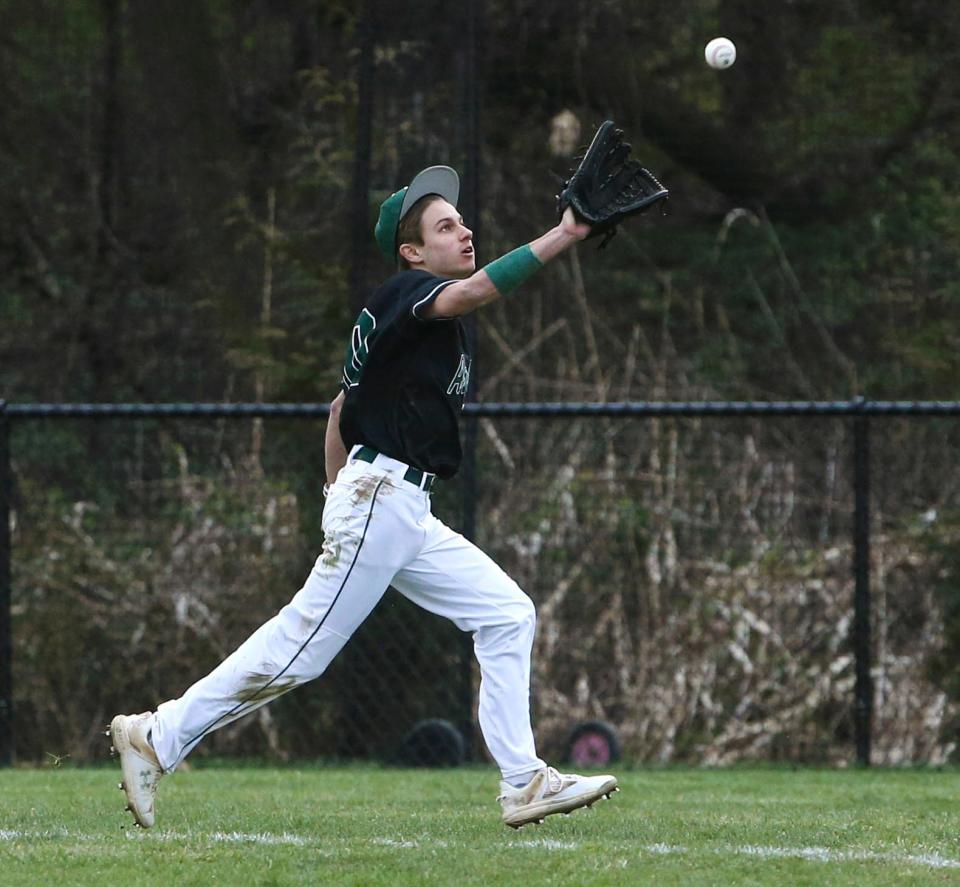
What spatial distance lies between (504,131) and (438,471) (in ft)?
26.4

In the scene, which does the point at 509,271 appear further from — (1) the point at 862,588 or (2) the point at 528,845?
(1) the point at 862,588

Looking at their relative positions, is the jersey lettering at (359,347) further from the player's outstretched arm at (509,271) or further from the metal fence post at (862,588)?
the metal fence post at (862,588)

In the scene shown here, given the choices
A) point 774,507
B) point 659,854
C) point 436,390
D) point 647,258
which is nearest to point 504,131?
point 647,258

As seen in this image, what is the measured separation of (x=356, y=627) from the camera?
500 centimetres

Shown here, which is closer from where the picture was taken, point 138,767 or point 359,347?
point 138,767

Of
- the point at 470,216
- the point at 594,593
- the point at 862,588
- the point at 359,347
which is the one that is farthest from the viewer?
the point at 594,593

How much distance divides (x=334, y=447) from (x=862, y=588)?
11.2ft

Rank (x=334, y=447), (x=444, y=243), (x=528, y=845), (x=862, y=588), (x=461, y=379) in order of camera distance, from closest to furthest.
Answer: (x=528, y=845) → (x=461, y=379) → (x=444, y=243) → (x=334, y=447) → (x=862, y=588)

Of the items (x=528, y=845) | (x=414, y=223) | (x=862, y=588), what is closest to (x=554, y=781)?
(x=528, y=845)

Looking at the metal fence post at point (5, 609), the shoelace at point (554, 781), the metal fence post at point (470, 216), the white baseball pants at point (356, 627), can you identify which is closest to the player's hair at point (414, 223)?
the white baseball pants at point (356, 627)

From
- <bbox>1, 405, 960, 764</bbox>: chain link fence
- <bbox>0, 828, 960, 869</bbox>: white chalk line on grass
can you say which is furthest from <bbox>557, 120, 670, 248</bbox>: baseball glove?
<bbox>1, 405, 960, 764</bbox>: chain link fence

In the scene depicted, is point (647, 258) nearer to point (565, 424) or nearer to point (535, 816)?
point (565, 424)

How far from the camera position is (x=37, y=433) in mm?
11641

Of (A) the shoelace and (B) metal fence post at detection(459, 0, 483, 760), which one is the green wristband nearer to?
(A) the shoelace
